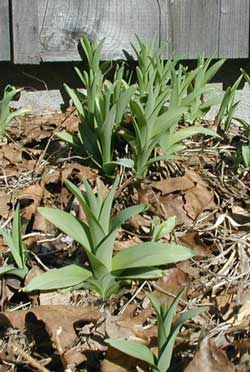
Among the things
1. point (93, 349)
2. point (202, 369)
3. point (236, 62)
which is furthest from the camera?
point (236, 62)

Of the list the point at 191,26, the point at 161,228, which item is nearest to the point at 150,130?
the point at 161,228

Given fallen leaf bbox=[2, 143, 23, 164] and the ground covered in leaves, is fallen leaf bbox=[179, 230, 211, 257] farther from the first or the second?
fallen leaf bbox=[2, 143, 23, 164]

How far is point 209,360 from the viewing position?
186 centimetres

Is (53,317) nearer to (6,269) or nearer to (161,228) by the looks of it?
(6,269)

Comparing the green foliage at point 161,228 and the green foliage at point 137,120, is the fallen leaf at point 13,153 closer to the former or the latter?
the green foliage at point 137,120

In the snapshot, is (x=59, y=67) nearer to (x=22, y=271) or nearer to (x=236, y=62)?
(x=236, y=62)

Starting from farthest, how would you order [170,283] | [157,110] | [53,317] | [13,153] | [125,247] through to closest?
[13,153]
[157,110]
[125,247]
[170,283]
[53,317]

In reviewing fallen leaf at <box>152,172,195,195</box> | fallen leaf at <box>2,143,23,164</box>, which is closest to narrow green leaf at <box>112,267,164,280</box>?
fallen leaf at <box>152,172,195,195</box>

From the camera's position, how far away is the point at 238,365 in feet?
6.22

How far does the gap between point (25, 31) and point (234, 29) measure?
0.86m

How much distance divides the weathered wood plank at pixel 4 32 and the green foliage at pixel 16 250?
1.15 metres

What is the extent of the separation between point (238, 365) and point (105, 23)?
173 centimetres

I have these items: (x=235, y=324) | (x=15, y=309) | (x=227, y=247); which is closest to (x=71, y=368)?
(x=15, y=309)

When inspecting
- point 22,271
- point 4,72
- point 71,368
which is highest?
point 4,72
